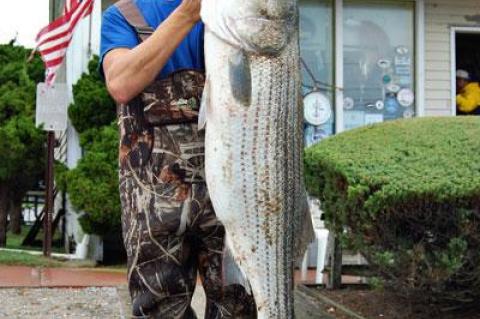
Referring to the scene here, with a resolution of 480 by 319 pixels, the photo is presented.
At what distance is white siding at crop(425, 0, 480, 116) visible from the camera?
32.5 ft

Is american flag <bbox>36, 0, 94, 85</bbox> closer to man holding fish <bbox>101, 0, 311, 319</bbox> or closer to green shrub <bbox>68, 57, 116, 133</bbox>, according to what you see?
green shrub <bbox>68, 57, 116, 133</bbox>

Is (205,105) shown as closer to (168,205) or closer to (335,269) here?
(168,205)

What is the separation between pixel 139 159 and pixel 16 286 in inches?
180

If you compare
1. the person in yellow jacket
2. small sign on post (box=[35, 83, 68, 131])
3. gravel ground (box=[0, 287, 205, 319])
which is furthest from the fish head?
the person in yellow jacket

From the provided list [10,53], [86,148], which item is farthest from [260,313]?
[10,53]

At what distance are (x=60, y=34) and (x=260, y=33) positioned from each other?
248 inches

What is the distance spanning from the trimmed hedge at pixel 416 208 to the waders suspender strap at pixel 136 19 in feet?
7.60

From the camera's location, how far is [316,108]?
9367 mm

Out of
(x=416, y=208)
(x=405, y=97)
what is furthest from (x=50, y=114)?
(x=416, y=208)

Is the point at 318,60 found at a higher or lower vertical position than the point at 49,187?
higher

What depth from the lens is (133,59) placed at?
8.21 feet

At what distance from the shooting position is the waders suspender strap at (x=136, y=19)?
2711 millimetres

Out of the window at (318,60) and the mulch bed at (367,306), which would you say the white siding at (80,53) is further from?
the mulch bed at (367,306)

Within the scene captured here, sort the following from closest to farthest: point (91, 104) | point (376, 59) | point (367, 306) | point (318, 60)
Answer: point (367, 306) → point (91, 104) → point (318, 60) → point (376, 59)
